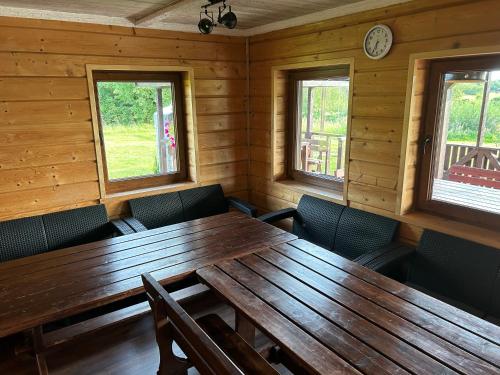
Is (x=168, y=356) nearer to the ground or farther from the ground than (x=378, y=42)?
nearer to the ground

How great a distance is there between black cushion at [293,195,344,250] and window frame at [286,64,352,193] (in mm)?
222

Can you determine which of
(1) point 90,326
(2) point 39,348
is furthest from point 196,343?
(1) point 90,326

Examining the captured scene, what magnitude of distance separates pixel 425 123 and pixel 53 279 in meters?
2.38

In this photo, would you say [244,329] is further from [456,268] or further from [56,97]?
[56,97]

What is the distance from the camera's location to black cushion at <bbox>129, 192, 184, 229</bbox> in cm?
Result: 312

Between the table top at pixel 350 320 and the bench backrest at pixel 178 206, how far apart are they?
1381mm

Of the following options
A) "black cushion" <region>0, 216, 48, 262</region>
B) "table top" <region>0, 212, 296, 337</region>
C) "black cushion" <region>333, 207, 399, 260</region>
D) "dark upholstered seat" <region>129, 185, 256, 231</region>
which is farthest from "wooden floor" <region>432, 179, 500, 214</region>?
"black cushion" <region>0, 216, 48, 262</region>

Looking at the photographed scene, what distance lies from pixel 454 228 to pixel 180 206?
2.16 m

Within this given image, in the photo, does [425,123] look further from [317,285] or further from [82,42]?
[82,42]

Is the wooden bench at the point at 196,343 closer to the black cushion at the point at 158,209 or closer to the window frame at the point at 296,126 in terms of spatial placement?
the black cushion at the point at 158,209

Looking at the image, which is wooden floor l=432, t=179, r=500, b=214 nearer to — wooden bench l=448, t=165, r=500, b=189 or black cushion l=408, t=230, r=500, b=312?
wooden bench l=448, t=165, r=500, b=189

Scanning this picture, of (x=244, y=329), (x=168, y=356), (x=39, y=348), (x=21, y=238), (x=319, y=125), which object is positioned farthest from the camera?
(x=319, y=125)

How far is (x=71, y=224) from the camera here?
2.83 m

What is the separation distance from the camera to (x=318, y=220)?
301 cm
